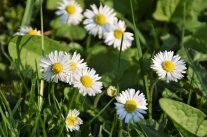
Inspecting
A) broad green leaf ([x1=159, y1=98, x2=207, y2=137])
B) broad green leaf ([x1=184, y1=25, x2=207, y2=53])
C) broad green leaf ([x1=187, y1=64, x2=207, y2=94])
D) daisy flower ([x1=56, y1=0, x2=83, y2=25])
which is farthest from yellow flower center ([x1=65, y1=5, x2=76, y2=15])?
broad green leaf ([x1=159, y1=98, x2=207, y2=137])

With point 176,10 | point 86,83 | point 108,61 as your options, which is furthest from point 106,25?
point 86,83

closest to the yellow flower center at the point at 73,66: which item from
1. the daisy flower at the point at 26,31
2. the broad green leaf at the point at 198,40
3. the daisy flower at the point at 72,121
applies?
the daisy flower at the point at 72,121

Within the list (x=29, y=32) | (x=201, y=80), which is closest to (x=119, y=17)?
(x=29, y=32)

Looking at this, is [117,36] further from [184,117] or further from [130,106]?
[184,117]

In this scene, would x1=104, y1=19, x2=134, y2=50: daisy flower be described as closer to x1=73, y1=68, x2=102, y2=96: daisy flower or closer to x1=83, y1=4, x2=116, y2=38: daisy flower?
x1=83, y1=4, x2=116, y2=38: daisy flower

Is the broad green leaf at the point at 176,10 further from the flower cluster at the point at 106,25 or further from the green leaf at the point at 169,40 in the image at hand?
the flower cluster at the point at 106,25

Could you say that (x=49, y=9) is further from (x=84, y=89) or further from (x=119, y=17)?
(x=84, y=89)

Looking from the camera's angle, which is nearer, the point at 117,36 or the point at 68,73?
the point at 68,73
